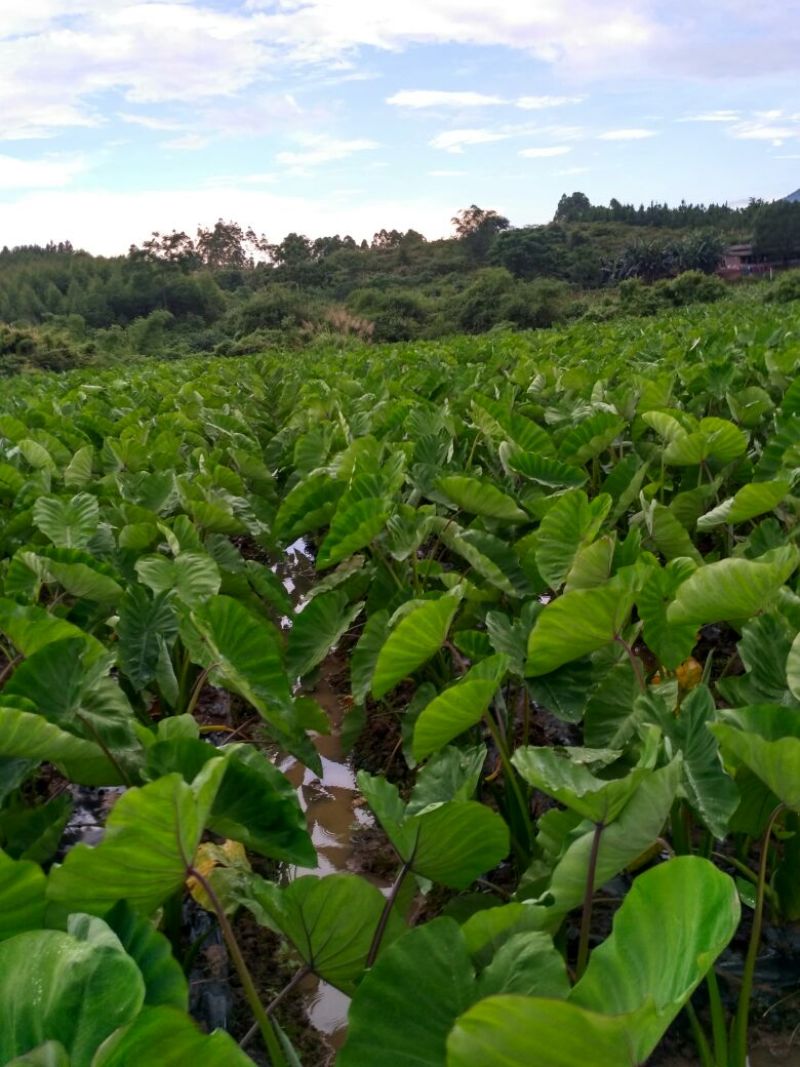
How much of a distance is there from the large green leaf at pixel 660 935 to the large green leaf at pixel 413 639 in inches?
23.5

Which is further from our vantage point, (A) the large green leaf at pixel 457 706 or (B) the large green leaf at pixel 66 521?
(B) the large green leaf at pixel 66 521

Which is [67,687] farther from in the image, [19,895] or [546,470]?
[546,470]

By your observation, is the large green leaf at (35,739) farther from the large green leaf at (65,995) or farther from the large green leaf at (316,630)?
the large green leaf at (316,630)

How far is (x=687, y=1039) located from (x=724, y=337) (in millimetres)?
4613

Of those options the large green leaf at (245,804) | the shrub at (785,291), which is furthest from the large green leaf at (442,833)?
the shrub at (785,291)

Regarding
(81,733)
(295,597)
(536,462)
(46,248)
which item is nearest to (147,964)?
(81,733)

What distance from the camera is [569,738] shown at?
200 cm

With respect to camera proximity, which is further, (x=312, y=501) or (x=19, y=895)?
(x=312, y=501)

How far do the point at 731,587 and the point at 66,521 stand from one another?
54.5 inches

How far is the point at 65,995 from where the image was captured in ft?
1.89

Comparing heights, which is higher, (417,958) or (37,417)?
(37,417)

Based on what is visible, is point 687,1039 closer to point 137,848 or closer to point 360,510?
point 137,848

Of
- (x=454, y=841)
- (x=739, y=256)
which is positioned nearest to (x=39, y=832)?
(x=454, y=841)

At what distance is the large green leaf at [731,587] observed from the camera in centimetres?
110
